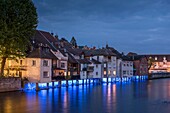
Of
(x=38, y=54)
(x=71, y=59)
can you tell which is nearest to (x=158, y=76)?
(x=71, y=59)

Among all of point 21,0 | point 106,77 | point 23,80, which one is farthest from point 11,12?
point 106,77

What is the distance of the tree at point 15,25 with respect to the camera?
65125 mm

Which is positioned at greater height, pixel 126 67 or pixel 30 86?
pixel 126 67

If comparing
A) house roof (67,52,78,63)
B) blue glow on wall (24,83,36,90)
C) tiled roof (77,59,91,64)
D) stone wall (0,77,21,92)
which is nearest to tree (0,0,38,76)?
stone wall (0,77,21,92)

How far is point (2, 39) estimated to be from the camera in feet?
209

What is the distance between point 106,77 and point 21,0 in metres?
64.8

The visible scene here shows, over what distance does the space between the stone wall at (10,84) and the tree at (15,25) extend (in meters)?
5.27

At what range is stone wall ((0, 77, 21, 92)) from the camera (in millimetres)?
65625

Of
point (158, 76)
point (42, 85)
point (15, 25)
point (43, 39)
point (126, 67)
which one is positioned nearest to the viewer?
point (15, 25)

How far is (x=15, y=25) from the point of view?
66.2 metres

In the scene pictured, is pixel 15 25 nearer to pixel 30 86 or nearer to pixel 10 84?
pixel 10 84

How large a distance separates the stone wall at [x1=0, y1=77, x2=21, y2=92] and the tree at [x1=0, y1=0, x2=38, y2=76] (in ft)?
17.3

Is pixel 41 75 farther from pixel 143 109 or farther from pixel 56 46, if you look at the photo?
pixel 143 109

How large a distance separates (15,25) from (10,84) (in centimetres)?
1309
